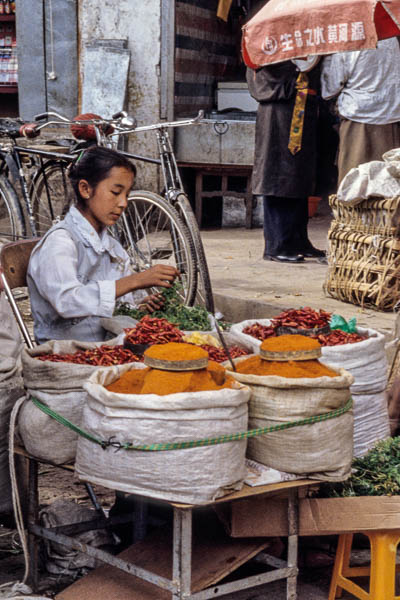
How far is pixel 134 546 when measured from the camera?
2.71 m

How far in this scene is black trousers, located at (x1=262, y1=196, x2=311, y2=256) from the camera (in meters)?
7.31

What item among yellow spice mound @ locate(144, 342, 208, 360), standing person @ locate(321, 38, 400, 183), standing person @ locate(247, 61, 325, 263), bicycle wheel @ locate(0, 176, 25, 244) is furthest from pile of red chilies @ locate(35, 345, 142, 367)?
standing person @ locate(321, 38, 400, 183)

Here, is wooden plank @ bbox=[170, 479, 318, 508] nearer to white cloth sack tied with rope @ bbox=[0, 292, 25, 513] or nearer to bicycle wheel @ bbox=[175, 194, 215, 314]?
white cloth sack tied with rope @ bbox=[0, 292, 25, 513]

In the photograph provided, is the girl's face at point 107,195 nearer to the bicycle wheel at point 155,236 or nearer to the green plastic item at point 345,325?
the green plastic item at point 345,325

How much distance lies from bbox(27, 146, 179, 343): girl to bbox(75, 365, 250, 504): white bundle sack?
115cm

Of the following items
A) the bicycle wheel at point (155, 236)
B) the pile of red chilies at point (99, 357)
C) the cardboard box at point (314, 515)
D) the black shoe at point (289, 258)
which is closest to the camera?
the cardboard box at point (314, 515)

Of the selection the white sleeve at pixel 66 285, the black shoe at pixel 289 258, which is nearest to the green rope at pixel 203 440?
the white sleeve at pixel 66 285

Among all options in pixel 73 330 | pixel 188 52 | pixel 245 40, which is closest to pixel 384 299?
pixel 245 40

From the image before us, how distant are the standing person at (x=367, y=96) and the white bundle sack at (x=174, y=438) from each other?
524 cm

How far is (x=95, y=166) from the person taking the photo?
355 centimetres

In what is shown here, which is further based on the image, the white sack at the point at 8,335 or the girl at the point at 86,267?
the girl at the point at 86,267

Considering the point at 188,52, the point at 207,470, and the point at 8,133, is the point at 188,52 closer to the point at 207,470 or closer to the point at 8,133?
the point at 8,133

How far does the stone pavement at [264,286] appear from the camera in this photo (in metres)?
5.76

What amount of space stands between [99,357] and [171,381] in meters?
0.52
